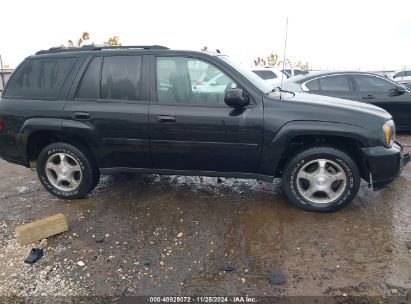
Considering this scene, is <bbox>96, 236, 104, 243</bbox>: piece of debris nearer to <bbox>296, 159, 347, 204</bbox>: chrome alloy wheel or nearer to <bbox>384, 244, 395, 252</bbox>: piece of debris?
<bbox>296, 159, 347, 204</bbox>: chrome alloy wheel

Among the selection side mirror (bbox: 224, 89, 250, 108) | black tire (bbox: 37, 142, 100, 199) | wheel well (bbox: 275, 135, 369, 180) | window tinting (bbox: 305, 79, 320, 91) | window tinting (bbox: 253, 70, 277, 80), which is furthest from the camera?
window tinting (bbox: 253, 70, 277, 80)

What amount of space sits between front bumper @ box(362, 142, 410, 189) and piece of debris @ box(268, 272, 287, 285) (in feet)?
5.50

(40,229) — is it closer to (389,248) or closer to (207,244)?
(207,244)

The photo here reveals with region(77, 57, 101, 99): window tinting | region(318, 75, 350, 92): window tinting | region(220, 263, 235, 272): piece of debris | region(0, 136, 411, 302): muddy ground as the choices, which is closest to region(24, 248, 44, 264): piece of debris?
region(0, 136, 411, 302): muddy ground

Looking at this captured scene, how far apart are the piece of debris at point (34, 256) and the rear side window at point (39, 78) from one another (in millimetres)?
1844

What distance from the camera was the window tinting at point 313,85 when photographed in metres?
7.54

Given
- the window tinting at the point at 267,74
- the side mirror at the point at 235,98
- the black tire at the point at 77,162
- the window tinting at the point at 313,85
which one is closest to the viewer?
the side mirror at the point at 235,98

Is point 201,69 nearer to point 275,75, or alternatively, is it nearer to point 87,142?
point 87,142

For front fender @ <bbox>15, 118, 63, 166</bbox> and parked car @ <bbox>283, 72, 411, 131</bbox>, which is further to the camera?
parked car @ <bbox>283, 72, 411, 131</bbox>

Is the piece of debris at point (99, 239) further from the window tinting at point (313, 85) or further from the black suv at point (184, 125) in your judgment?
the window tinting at point (313, 85)

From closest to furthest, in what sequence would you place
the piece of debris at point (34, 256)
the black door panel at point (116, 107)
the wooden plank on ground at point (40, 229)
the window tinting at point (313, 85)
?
Result: the piece of debris at point (34, 256), the wooden plank on ground at point (40, 229), the black door panel at point (116, 107), the window tinting at point (313, 85)

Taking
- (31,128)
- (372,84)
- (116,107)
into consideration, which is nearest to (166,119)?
A: (116,107)

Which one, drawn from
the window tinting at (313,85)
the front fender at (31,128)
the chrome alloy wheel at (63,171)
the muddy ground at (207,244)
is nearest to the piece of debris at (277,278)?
the muddy ground at (207,244)

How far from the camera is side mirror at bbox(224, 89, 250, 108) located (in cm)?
367
